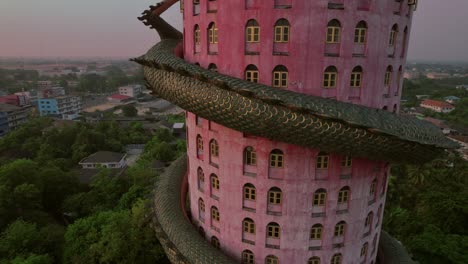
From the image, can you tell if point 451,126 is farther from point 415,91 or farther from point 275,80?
point 275,80

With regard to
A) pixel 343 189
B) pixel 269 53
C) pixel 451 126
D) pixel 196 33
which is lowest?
pixel 451 126

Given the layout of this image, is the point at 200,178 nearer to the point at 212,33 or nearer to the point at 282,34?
the point at 212,33

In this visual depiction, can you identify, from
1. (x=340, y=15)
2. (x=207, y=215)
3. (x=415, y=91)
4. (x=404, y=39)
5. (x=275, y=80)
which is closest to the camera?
(x=340, y=15)

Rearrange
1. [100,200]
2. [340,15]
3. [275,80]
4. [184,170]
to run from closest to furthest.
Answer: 1. [340,15]
2. [275,80]
3. [184,170]
4. [100,200]

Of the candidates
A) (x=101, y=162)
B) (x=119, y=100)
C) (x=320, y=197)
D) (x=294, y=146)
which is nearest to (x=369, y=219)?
(x=320, y=197)

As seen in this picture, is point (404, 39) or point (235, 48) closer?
point (235, 48)

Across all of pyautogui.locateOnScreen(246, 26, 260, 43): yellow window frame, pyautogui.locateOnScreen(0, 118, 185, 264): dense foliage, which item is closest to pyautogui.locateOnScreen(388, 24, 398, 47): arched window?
pyautogui.locateOnScreen(246, 26, 260, 43): yellow window frame

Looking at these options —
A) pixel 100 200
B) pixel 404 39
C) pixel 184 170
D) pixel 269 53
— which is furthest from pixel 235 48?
pixel 100 200
